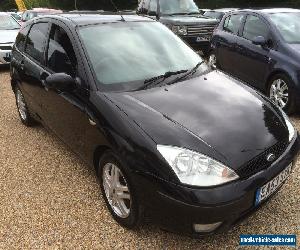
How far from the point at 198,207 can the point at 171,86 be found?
4.48ft

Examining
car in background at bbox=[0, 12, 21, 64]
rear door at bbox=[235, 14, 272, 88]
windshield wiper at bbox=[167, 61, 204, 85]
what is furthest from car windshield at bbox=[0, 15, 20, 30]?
windshield wiper at bbox=[167, 61, 204, 85]

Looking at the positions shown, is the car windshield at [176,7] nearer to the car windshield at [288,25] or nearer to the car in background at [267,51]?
the car in background at [267,51]

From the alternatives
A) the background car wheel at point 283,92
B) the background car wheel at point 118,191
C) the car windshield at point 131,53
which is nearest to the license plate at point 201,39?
the background car wheel at point 283,92

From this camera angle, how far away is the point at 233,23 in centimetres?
752

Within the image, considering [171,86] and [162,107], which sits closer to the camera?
[162,107]

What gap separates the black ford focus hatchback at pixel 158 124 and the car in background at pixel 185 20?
561 centimetres

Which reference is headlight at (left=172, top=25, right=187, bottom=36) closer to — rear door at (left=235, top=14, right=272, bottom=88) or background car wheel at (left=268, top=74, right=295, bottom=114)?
rear door at (left=235, top=14, right=272, bottom=88)

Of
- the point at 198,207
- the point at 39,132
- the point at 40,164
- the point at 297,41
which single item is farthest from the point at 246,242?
the point at 297,41

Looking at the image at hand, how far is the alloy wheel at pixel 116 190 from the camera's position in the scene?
3.16 m

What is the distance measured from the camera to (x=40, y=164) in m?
4.62

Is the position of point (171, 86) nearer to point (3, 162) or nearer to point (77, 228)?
point (77, 228)

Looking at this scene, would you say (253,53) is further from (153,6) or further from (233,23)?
(153,6)

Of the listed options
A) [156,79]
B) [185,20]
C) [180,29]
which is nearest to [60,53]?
[156,79]

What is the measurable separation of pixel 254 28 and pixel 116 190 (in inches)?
188
